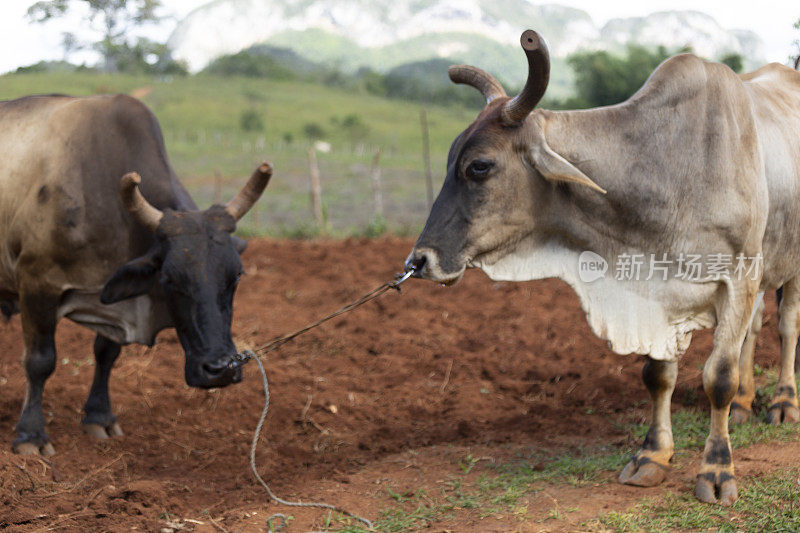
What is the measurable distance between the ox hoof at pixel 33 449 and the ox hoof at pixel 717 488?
3.35 metres

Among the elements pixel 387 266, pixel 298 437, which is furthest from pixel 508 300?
pixel 298 437

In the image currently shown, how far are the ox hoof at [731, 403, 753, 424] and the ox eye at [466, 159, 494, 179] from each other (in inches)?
86.0

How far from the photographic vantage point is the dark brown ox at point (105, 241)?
4078 mm

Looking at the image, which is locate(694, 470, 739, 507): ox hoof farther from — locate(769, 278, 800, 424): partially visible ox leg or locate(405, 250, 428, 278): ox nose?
locate(405, 250, 428, 278): ox nose

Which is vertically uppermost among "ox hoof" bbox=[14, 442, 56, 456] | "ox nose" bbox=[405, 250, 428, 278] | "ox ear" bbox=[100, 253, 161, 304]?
"ox nose" bbox=[405, 250, 428, 278]

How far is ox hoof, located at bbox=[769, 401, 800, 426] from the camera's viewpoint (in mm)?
4504

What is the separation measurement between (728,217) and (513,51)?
66346mm

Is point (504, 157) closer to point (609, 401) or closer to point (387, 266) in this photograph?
point (609, 401)

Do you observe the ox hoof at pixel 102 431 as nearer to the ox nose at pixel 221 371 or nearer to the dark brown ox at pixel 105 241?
the dark brown ox at pixel 105 241

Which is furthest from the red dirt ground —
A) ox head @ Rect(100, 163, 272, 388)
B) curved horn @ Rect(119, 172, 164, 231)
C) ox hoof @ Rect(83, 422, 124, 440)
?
curved horn @ Rect(119, 172, 164, 231)

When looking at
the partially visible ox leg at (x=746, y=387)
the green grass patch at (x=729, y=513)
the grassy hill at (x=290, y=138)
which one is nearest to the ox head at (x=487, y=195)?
the green grass patch at (x=729, y=513)

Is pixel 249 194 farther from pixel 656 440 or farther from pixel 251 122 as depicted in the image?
pixel 251 122

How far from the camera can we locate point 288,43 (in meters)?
99.5

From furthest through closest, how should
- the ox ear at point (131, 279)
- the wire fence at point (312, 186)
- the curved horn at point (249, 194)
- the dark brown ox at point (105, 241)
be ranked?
the wire fence at point (312, 186) < the curved horn at point (249, 194) < the ox ear at point (131, 279) < the dark brown ox at point (105, 241)
